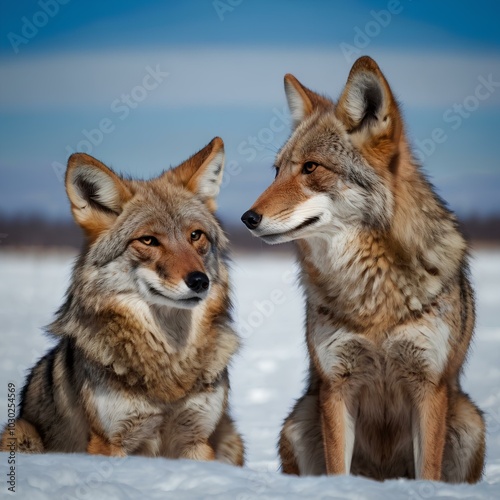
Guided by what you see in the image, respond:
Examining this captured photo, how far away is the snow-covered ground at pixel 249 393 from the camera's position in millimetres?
3711

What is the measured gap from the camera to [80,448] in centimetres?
471

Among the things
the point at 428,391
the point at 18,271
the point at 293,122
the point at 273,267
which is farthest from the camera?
the point at 273,267

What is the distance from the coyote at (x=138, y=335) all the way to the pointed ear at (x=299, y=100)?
0.95 meters

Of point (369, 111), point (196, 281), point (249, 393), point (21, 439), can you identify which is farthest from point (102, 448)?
point (249, 393)

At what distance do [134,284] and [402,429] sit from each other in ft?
6.35

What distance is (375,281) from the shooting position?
182 inches

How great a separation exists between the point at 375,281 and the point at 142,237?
1.48 meters

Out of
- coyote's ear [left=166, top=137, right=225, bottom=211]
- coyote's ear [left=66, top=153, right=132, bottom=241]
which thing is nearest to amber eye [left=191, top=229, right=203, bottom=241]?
coyote's ear [left=166, top=137, right=225, bottom=211]

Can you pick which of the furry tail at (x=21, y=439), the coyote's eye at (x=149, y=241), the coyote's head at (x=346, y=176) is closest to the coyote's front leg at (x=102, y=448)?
the furry tail at (x=21, y=439)

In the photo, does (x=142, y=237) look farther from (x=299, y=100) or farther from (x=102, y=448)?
(x=299, y=100)

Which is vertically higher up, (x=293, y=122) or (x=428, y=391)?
(x=293, y=122)

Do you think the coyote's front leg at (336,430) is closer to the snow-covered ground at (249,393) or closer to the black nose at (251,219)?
the snow-covered ground at (249,393)

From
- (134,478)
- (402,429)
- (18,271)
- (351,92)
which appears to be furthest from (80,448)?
(18,271)

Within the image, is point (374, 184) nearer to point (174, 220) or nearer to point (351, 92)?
point (351, 92)
